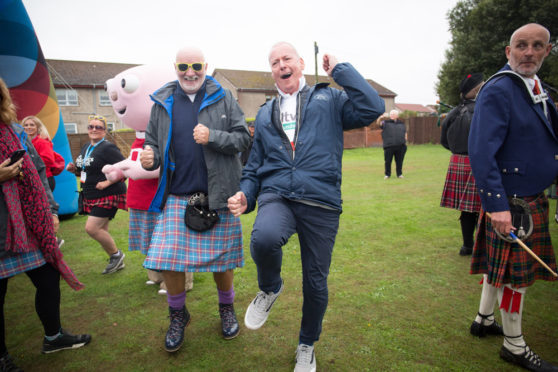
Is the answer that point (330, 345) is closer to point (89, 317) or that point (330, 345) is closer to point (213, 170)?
point (213, 170)

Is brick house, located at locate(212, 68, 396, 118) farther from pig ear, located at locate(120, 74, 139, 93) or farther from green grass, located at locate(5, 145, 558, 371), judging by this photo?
pig ear, located at locate(120, 74, 139, 93)

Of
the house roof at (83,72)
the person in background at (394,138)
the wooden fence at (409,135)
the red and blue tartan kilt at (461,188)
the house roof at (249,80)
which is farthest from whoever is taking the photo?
the house roof at (249,80)

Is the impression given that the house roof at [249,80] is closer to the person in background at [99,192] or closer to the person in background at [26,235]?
the person in background at [99,192]

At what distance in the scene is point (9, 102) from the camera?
8.27 ft

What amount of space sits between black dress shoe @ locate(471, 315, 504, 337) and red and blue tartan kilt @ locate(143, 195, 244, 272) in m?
1.97

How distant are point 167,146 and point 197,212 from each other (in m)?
0.58

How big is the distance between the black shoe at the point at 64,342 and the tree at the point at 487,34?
25745 millimetres

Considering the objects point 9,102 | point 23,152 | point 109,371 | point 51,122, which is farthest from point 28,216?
point 51,122

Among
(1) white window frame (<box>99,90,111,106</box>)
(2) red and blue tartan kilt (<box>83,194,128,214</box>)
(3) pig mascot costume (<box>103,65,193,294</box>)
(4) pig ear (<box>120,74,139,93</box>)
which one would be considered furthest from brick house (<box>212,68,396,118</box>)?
(4) pig ear (<box>120,74,139,93</box>)

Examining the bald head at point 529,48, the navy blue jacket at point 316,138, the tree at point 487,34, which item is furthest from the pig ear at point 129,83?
the tree at point 487,34

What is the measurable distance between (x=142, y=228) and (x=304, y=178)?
2127 millimetres

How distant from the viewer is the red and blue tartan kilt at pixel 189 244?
276 cm

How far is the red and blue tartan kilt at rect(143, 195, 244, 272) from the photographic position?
2.76m

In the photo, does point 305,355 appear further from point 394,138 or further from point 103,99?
point 103,99
